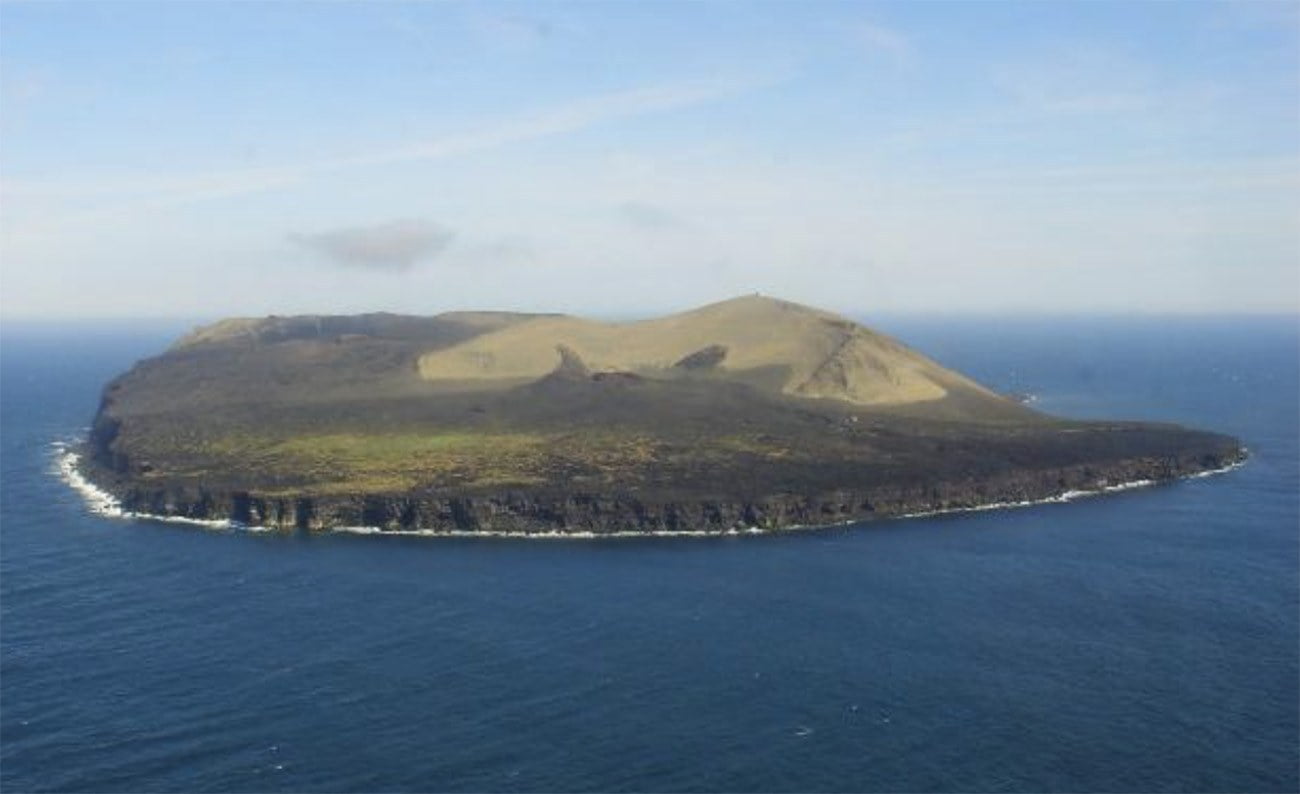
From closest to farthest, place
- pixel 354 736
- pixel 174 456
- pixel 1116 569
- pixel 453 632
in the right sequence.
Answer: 1. pixel 354 736
2. pixel 453 632
3. pixel 1116 569
4. pixel 174 456

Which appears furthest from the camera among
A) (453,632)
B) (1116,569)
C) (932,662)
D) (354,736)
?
(1116,569)

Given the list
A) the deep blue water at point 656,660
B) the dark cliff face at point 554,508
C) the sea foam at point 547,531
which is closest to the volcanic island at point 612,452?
the dark cliff face at point 554,508

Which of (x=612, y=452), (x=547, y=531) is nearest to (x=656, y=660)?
(x=547, y=531)

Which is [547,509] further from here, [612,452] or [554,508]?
[612,452]

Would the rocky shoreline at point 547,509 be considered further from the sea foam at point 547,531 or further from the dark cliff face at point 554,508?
the sea foam at point 547,531

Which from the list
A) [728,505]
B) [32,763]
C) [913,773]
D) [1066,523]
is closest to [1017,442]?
[1066,523]

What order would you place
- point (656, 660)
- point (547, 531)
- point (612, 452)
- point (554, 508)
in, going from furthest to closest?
1. point (612, 452)
2. point (554, 508)
3. point (547, 531)
4. point (656, 660)

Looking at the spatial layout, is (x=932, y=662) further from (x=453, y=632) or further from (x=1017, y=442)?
(x=1017, y=442)

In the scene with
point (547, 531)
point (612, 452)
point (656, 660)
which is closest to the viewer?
point (656, 660)
